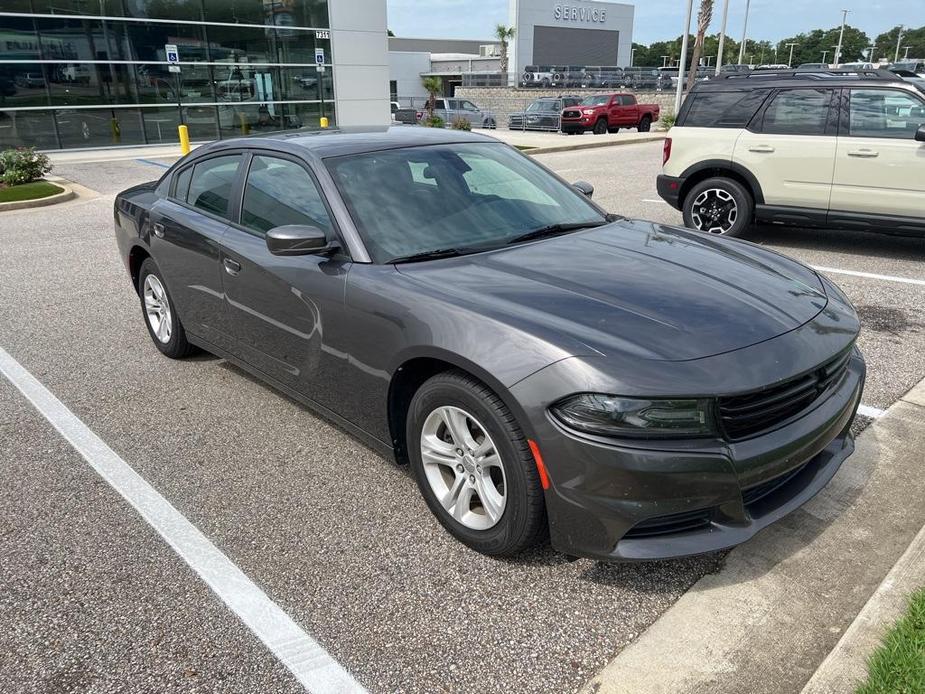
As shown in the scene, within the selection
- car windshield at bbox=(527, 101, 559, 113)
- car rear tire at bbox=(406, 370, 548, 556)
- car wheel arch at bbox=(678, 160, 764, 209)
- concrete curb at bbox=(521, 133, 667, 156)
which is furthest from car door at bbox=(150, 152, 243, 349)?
car windshield at bbox=(527, 101, 559, 113)

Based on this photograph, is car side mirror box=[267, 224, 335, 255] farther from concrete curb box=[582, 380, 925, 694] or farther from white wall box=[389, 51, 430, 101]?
white wall box=[389, 51, 430, 101]

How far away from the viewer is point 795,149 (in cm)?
782

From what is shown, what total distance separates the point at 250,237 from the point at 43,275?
5.10 metres

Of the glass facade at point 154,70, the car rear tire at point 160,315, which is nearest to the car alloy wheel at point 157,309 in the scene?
the car rear tire at point 160,315

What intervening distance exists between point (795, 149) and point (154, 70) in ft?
66.6

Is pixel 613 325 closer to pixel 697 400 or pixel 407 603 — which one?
pixel 697 400

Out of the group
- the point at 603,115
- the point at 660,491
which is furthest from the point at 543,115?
the point at 660,491

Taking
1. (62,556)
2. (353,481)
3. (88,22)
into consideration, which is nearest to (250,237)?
(353,481)

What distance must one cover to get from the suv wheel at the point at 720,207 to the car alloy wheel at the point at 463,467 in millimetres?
6173

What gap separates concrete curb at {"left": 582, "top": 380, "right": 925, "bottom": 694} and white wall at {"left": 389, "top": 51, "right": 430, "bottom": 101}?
65.5 meters

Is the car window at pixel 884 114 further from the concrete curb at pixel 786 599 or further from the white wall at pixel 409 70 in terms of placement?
the white wall at pixel 409 70

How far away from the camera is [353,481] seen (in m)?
3.54

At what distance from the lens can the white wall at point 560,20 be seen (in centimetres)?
7794

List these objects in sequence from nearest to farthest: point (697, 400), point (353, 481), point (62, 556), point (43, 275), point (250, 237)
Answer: point (697, 400)
point (62, 556)
point (353, 481)
point (250, 237)
point (43, 275)
